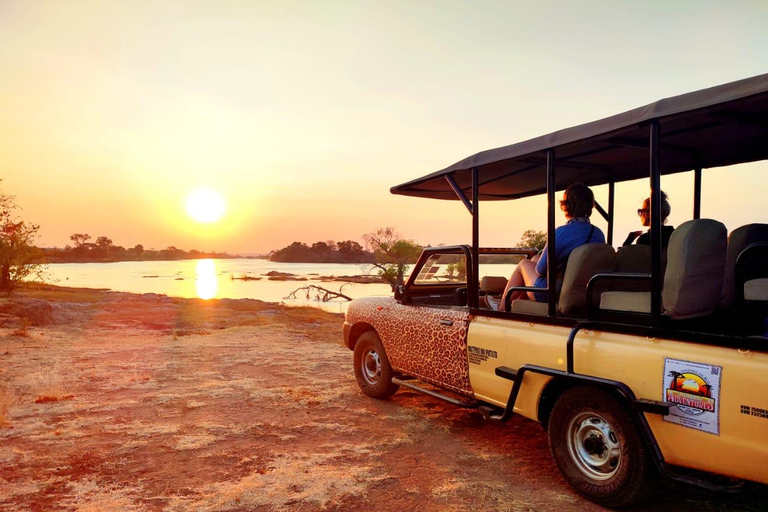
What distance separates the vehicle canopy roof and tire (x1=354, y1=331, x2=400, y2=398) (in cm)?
193

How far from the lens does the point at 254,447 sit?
15.7 feet

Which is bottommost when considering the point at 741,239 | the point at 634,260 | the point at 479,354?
the point at 479,354

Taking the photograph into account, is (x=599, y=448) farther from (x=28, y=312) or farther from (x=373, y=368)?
(x=28, y=312)

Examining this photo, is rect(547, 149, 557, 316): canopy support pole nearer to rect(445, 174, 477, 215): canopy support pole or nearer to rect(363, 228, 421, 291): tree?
rect(445, 174, 477, 215): canopy support pole

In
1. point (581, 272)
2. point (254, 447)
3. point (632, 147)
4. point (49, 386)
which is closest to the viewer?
point (581, 272)

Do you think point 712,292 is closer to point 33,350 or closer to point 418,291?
point 418,291

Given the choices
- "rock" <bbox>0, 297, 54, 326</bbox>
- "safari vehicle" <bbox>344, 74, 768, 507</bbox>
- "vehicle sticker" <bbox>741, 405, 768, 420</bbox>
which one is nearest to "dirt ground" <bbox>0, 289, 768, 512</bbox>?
"safari vehicle" <bbox>344, 74, 768, 507</bbox>

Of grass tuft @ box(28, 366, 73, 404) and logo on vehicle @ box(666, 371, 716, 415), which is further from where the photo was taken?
grass tuft @ box(28, 366, 73, 404)

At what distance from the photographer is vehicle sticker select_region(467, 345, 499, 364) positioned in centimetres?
446

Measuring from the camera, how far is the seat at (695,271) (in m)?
3.22

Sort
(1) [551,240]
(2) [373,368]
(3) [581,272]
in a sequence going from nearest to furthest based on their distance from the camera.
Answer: (3) [581,272], (1) [551,240], (2) [373,368]

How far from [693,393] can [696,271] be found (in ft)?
2.48

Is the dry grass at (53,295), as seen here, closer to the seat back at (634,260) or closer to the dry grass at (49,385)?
the dry grass at (49,385)

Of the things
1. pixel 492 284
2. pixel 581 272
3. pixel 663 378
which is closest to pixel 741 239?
pixel 581 272
